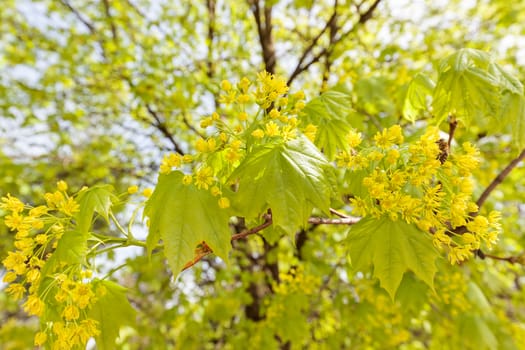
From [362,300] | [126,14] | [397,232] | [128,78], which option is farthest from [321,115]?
[126,14]

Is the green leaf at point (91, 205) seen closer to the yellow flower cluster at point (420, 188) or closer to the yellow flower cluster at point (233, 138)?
the yellow flower cluster at point (233, 138)

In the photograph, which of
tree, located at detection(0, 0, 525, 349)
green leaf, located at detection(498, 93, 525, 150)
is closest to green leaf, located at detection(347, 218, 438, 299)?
tree, located at detection(0, 0, 525, 349)

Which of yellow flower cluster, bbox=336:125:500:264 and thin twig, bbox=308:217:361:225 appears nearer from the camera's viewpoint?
yellow flower cluster, bbox=336:125:500:264

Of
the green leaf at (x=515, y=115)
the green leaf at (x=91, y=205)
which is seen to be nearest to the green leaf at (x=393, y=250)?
the green leaf at (x=515, y=115)

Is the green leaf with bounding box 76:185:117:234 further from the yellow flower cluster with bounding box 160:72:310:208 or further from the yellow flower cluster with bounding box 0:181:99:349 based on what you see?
the yellow flower cluster with bounding box 160:72:310:208

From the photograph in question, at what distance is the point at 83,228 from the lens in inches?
42.5

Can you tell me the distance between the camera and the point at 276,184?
987 millimetres

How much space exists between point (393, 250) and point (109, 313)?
1012mm

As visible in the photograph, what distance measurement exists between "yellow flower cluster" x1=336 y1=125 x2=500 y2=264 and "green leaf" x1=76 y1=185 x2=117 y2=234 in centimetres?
82

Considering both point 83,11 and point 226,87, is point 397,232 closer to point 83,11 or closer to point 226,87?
point 226,87

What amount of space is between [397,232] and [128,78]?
122 inches

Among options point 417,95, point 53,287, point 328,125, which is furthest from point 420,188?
point 53,287

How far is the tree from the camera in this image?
103cm

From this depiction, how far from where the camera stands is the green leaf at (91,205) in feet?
3.56
